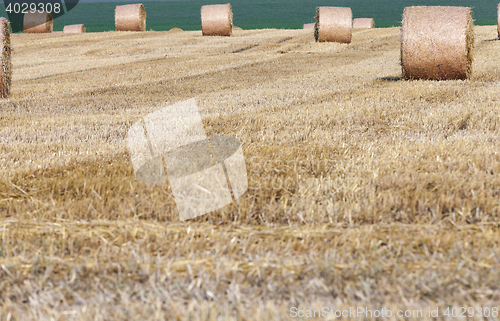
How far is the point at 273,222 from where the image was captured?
3.05 meters

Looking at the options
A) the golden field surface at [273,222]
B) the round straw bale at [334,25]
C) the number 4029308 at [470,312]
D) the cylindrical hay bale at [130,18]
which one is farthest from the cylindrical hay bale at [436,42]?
the cylindrical hay bale at [130,18]

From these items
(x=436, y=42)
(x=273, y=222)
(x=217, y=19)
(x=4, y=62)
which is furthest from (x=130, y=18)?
(x=273, y=222)

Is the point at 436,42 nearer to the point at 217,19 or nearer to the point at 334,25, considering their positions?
the point at 334,25

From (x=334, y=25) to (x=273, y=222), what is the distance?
18.0 m

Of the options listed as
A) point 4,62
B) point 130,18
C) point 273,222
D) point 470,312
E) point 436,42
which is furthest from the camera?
point 130,18

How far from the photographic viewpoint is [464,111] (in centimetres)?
609

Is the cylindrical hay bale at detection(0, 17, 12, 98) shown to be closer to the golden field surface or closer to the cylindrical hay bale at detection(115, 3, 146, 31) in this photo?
the golden field surface

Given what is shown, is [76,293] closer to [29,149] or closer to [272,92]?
[29,149]

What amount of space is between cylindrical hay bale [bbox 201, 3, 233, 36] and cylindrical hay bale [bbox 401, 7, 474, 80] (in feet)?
54.0

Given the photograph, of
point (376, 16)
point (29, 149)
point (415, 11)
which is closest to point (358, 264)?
point (29, 149)

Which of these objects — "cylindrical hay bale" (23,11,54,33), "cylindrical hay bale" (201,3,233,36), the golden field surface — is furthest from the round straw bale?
"cylindrical hay bale" (23,11,54,33)

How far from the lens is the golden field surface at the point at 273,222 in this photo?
217 cm

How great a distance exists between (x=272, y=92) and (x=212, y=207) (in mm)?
6176

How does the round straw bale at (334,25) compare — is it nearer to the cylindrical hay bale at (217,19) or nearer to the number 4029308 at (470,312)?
the cylindrical hay bale at (217,19)
